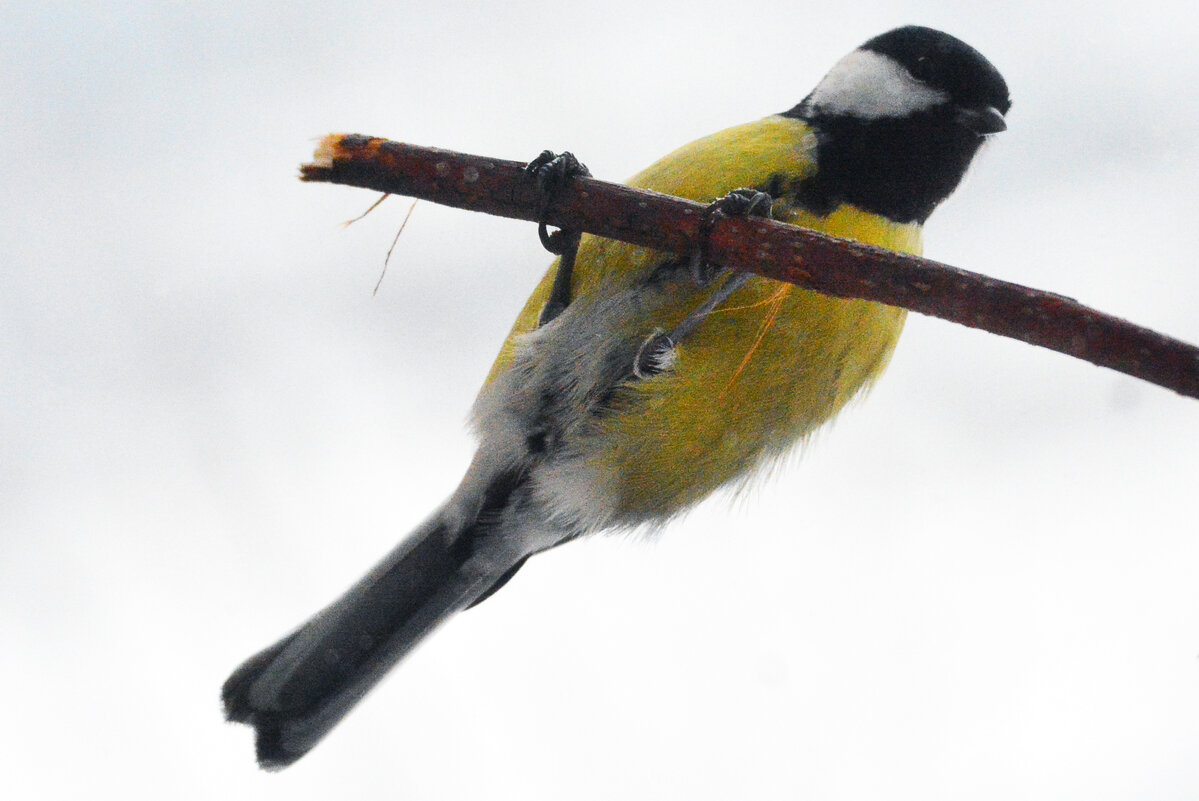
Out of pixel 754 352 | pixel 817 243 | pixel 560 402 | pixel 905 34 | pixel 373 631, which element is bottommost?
pixel 373 631

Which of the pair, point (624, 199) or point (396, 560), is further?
point (396, 560)

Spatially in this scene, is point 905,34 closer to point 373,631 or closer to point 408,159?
point 408,159

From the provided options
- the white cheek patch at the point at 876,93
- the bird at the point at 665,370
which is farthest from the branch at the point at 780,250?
the white cheek patch at the point at 876,93

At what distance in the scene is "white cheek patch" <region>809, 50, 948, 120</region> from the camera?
4.70ft

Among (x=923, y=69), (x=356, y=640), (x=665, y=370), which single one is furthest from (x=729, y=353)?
(x=356, y=640)

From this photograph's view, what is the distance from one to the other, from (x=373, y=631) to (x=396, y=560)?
4.1 inches

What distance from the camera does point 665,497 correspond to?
143 centimetres

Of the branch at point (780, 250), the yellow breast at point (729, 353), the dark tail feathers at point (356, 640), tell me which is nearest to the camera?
the branch at point (780, 250)

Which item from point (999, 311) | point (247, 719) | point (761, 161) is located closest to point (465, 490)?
point (247, 719)

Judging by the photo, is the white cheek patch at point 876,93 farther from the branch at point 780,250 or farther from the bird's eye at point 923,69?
the branch at point 780,250

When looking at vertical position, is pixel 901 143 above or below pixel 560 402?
above

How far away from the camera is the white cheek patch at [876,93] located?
143 centimetres

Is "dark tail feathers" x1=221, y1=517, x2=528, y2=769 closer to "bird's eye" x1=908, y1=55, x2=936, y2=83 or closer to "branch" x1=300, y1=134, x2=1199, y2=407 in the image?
"branch" x1=300, y1=134, x2=1199, y2=407

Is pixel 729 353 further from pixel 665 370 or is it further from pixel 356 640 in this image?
pixel 356 640
